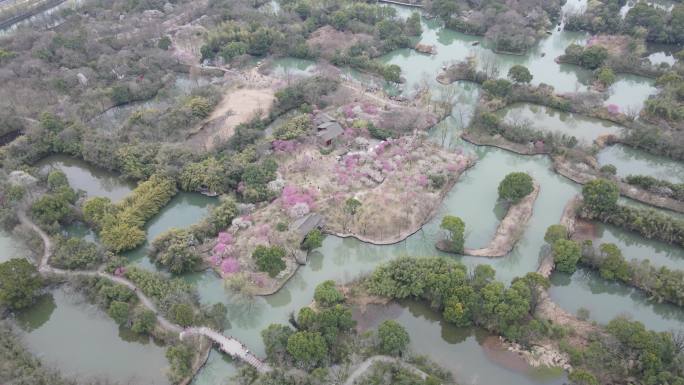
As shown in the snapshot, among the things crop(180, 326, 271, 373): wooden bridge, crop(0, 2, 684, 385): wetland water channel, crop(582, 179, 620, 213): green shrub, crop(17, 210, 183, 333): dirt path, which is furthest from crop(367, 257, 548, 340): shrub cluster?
crop(17, 210, 183, 333): dirt path

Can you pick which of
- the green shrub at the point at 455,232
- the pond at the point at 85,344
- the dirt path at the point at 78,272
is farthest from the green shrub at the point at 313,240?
the pond at the point at 85,344

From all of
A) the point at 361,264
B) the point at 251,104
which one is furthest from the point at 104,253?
the point at 251,104

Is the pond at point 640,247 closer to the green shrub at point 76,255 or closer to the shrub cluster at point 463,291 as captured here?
the shrub cluster at point 463,291

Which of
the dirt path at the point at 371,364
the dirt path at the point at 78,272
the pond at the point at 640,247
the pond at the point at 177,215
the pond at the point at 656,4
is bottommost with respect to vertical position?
the pond at the point at 640,247

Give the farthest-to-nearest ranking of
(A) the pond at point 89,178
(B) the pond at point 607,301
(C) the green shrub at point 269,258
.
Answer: (A) the pond at point 89,178 < (C) the green shrub at point 269,258 < (B) the pond at point 607,301

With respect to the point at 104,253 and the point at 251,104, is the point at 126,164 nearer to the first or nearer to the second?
the point at 104,253

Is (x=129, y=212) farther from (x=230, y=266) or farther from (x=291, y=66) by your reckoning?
(x=291, y=66)
